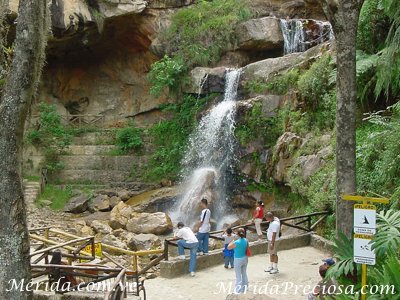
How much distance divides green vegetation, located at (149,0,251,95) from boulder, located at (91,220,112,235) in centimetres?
842

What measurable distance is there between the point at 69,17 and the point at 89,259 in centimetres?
1526

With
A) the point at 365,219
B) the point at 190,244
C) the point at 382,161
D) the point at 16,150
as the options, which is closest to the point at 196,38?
the point at 382,161

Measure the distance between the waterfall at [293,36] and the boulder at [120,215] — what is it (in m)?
11.2

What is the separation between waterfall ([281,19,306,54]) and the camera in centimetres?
2403

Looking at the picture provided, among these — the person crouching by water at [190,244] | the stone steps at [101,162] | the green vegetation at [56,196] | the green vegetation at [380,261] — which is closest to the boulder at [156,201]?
the green vegetation at [56,196]

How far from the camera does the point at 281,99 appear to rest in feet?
63.6

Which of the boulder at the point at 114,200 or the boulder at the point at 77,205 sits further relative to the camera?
the boulder at the point at 114,200

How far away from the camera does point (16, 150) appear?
20.4 ft

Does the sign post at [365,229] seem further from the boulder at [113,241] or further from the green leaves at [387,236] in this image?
the boulder at [113,241]

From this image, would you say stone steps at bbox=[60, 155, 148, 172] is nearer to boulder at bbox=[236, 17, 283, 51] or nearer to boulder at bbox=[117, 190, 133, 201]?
boulder at bbox=[117, 190, 133, 201]

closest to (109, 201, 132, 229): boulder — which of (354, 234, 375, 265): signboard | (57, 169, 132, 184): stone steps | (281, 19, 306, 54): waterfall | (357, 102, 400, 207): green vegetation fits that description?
(57, 169, 132, 184): stone steps

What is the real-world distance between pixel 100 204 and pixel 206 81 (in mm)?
7529

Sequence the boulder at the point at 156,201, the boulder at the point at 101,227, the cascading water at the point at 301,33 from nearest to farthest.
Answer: the boulder at the point at 101,227
the boulder at the point at 156,201
the cascading water at the point at 301,33

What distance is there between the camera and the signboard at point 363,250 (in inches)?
211
